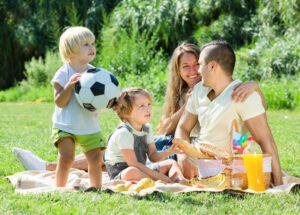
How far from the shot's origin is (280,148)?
5.86 metres

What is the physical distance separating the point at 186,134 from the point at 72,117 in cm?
111

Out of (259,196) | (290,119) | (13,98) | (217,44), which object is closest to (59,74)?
(217,44)

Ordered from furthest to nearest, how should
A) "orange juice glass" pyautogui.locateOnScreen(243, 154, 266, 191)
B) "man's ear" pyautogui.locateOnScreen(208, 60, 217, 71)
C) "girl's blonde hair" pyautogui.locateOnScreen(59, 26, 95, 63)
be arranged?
"man's ear" pyautogui.locateOnScreen(208, 60, 217, 71) < "girl's blonde hair" pyautogui.locateOnScreen(59, 26, 95, 63) < "orange juice glass" pyautogui.locateOnScreen(243, 154, 266, 191)

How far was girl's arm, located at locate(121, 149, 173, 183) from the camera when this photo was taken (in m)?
3.80

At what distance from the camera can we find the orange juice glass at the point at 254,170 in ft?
10.7

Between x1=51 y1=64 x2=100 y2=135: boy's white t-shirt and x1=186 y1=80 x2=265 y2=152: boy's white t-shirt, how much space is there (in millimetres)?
931

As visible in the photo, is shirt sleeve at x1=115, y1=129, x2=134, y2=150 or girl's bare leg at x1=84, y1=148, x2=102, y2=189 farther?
shirt sleeve at x1=115, y1=129, x2=134, y2=150

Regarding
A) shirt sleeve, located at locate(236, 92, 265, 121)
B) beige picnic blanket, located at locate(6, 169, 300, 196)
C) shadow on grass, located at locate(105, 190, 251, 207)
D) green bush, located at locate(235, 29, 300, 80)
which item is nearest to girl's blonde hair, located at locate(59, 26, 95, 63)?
beige picnic blanket, located at locate(6, 169, 300, 196)

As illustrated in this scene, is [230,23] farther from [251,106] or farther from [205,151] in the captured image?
[205,151]

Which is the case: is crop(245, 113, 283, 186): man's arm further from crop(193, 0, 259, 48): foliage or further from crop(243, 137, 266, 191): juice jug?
crop(193, 0, 259, 48): foliage

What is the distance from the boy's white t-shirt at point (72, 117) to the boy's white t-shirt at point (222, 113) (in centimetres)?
93

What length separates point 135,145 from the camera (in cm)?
397

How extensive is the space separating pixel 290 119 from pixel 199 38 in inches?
194

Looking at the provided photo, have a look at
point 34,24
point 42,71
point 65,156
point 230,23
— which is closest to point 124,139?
point 65,156
